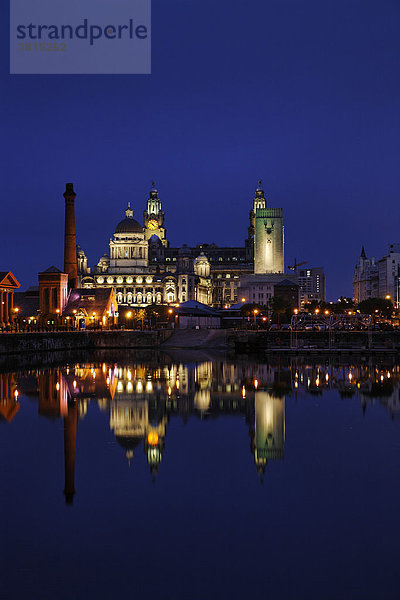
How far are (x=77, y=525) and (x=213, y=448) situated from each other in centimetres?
832

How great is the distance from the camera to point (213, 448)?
21.6 meters

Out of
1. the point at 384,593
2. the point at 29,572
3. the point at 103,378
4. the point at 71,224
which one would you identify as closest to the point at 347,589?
the point at 384,593

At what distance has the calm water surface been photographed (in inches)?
453

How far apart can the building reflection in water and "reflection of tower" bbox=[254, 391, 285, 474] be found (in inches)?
1.2

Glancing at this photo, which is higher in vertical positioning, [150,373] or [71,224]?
[71,224]

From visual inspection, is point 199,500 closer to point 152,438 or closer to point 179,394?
point 152,438

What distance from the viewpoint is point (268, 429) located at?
24969mm

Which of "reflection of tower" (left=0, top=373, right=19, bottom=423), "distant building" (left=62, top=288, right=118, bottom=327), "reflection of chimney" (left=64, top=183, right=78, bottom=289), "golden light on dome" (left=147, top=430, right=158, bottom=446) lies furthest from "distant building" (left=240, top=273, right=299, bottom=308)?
"golden light on dome" (left=147, top=430, right=158, bottom=446)

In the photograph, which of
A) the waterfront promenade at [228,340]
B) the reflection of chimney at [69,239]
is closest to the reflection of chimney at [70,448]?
the waterfront promenade at [228,340]

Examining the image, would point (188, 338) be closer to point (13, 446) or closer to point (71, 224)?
point (71, 224)

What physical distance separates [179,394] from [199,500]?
20805mm

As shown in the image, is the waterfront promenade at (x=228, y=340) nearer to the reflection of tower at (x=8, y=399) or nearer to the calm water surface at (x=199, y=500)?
the reflection of tower at (x=8, y=399)

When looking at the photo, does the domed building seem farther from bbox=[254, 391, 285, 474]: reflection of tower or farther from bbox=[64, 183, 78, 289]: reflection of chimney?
bbox=[254, 391, 285, 474]: reflection of tower

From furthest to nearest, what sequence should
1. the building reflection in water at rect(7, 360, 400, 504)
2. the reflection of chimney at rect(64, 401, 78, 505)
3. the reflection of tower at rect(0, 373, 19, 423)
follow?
the reflection of tower at rect(0, 373, 19, 423), the building reflection in water at rect(7, 360, 400, 504), the reflection of chimney at rect(64, 401, 78, 505)
